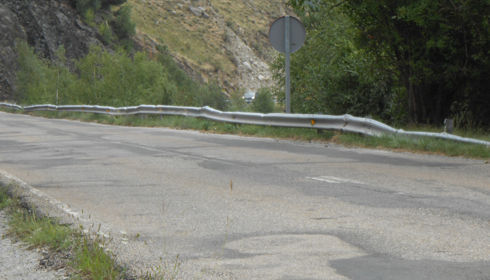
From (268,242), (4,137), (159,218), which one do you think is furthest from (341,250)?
(4,137)

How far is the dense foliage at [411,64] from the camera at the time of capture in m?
13.9

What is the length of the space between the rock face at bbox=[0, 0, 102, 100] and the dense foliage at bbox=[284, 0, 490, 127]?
7222cm

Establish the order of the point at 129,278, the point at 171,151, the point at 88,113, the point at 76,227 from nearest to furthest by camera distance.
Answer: the point at 129,278 < the point at 76,227 < the point at 171,151 < the point at 88,113

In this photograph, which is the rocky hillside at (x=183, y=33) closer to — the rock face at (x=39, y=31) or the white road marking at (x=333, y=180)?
the rock face at (x=39, y=31)

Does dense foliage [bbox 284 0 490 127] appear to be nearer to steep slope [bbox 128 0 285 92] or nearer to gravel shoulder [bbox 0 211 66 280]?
gravel shoulder [bbox 0 211 66 280]

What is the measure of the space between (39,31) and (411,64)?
83.9m

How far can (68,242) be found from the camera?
17.7 feet

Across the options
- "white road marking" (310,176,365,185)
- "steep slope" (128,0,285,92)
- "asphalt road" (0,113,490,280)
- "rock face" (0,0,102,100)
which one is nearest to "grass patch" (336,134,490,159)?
"asphalt road" (0,113,490,280)

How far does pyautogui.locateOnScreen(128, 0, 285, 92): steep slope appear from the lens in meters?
120

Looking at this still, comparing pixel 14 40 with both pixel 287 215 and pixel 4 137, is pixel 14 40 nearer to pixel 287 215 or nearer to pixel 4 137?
pixel 4 137

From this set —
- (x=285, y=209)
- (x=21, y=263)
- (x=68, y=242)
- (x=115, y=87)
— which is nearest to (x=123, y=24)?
(x=115, y=87)

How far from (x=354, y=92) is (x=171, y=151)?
707 cm

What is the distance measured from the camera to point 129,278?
174 inches

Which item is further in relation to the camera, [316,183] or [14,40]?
[14,40]
